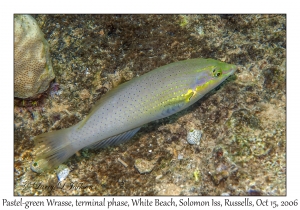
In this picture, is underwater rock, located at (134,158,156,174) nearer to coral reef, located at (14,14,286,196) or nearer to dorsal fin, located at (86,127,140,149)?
coral reef, located at (14,14,286,196)

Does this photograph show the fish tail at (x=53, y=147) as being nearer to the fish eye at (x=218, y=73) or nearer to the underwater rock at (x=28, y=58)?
the underwater rock at (x=28, y=58)

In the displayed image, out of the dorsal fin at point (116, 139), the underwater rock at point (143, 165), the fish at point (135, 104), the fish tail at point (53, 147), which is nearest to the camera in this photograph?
the fish at point (135, 104)

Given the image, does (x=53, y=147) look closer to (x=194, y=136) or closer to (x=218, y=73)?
(x=194, y=136)

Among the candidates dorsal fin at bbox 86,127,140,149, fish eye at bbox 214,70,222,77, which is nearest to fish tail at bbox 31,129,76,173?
dorsal fin at bbox 86,127,140,149

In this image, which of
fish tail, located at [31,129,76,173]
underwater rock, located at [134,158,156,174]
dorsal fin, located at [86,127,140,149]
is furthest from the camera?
underwater rock, located at [134,158,156,174]

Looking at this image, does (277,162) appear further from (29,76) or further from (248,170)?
(29,76)

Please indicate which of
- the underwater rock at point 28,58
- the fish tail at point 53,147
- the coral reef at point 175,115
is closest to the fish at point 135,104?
the fish tail at point 53,147

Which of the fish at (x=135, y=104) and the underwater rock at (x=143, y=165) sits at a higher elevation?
the fish at (x=135, y=104)
